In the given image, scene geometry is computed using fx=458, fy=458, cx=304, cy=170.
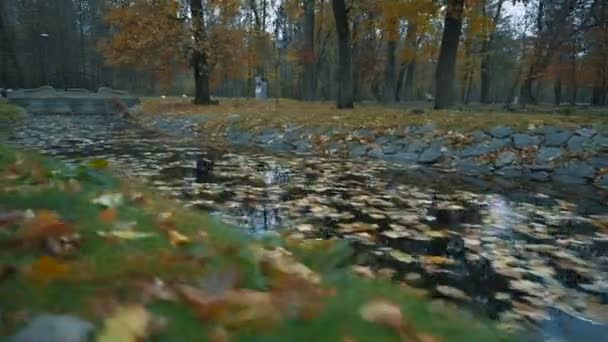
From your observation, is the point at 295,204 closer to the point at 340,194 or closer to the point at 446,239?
the point at 340,194

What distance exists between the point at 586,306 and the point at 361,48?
27.1 meters

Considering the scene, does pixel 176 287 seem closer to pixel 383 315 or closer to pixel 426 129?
pixel 383 315

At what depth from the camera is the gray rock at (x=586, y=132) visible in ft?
25.4

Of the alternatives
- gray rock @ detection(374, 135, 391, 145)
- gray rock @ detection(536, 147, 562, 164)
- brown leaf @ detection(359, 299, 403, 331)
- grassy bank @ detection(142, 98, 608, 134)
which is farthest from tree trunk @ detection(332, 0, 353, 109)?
brown leaf @ detection(359, 299, 403, 331)

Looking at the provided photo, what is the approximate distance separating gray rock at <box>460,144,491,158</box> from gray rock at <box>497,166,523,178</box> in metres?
0.63

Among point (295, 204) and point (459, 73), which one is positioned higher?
point (459, 73)

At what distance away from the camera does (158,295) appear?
60.4 inches

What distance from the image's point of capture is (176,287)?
1.62 meters

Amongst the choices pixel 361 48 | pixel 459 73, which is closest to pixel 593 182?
pixel 361 48

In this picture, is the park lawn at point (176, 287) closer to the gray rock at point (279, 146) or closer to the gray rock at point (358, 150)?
the gray rock at point (358, 150)

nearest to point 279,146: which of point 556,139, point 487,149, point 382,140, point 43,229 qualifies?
point 382,140

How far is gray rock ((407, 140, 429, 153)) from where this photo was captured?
8961 millimetres

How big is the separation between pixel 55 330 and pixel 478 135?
28.2 ft

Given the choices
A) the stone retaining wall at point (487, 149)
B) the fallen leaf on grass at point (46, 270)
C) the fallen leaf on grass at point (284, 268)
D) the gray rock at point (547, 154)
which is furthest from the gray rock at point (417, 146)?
the fallen leaf on grass at point (46, 270)
